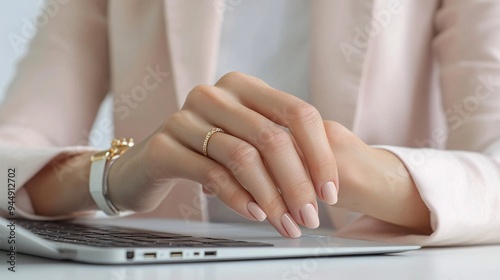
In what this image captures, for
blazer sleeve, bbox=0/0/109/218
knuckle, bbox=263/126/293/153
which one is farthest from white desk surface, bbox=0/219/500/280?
blazer sleeve, bbox=0/0/109/218

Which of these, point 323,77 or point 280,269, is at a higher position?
point 323,77

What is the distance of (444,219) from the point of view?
0.65 m

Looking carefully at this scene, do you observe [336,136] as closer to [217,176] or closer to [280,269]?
[217,176]

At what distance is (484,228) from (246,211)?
0.87 ft

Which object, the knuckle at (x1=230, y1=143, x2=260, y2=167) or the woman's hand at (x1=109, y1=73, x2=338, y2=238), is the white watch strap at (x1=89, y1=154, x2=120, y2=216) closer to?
the woman's hand at (x1=109, y1=73, x2=338, y2=238)

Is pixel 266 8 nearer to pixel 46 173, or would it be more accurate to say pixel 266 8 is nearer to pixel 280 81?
pixel 280 81

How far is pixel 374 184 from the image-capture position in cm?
67

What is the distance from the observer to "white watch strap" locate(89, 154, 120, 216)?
839mm

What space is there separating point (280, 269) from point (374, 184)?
0.24 metres

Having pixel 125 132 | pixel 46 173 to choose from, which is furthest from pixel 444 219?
pixel 125 132

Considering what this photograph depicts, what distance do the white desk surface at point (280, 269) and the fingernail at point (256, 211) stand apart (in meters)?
0.07

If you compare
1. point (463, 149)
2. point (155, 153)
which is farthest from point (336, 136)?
point (463, 149)

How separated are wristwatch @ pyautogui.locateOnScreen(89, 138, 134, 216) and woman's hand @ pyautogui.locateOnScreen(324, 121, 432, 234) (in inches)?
12.0

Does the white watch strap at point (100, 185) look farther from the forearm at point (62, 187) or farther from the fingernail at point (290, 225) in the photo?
the fingernail at point (290, 225)
